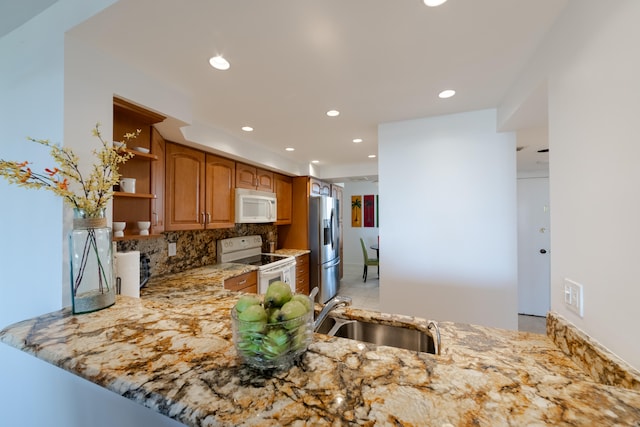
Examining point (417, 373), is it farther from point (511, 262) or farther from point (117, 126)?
point (117, 126)

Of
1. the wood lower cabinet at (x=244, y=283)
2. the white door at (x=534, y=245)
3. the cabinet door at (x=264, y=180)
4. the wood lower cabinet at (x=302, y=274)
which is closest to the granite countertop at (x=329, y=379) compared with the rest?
the wood lower cabinet at (x=244, y=283)

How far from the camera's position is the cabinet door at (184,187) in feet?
7.44

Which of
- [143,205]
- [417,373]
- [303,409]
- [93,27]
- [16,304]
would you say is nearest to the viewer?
[303,409]

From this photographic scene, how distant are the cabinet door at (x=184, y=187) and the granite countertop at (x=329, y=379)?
1.37 metres

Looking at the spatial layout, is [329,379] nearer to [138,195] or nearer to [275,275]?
[138,195]

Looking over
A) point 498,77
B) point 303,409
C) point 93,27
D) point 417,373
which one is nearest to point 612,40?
point 498,77

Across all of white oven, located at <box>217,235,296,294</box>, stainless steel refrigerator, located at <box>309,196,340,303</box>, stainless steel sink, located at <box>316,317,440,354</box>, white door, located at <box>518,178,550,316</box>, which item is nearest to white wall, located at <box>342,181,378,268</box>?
stainless steel refrigerator, located at <box>309,196,340,303</box>

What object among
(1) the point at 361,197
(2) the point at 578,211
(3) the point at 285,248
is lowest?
(3) the point at 285,248

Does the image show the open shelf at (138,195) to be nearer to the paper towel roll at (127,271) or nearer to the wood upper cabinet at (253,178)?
the paper towel roll at (127,271)

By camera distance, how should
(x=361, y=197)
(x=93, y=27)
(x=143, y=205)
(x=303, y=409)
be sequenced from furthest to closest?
(x=361, y=197) → (x=143, y=205) → (x=93, y=27) → (x=303, y=409)

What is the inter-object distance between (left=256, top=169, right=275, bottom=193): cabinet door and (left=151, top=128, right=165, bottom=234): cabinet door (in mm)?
1476

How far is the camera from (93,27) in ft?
3.79

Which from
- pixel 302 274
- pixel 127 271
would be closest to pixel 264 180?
Result: pixel 302 274

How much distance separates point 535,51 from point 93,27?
2161 mm
